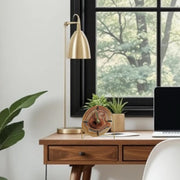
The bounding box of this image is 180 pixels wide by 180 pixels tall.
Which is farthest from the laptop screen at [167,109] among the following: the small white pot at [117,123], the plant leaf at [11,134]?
the plant leaf at [11,134]

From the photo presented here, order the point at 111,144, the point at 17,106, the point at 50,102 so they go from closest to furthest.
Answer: the point at 111,144 < the point at 17,106 < the point at 50,102

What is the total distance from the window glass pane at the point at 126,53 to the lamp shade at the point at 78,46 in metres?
0.30

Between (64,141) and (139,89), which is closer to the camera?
(64,141)

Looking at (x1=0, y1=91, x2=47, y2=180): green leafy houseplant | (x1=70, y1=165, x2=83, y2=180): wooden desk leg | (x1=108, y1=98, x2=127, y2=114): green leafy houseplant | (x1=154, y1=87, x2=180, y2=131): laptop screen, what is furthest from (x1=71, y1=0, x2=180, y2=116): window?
(x1=70, y1=165, x2=83, y2=180): wooden desk leg

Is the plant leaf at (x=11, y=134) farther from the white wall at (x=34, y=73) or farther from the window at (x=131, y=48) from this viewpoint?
the window at (x=131, y=48)

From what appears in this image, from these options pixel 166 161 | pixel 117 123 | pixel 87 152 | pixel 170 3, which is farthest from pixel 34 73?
pixel 166 161

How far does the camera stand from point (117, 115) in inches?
113

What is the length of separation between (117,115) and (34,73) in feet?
1.95

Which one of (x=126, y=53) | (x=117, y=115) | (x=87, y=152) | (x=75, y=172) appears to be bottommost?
(x=75, y=172)

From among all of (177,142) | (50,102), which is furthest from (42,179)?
(177,142)

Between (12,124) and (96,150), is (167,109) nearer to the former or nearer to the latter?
(96,150)

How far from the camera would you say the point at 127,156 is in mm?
2375

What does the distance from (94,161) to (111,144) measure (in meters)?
0.12

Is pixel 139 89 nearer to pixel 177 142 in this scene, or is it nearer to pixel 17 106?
pixel 17 106
